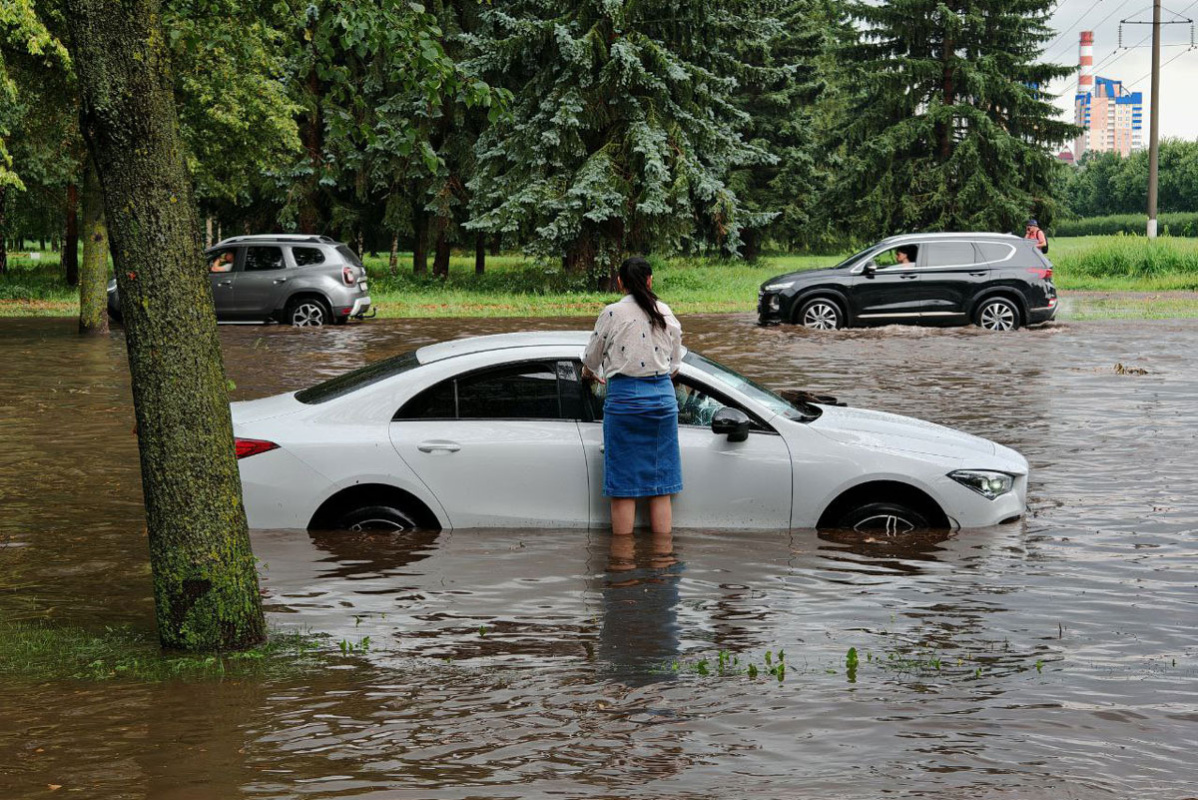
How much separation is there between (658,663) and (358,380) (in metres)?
3.46

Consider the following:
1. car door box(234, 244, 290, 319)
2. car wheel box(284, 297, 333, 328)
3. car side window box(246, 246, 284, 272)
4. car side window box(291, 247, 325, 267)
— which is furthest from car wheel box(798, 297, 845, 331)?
car side window box(246, 246, 284, 272)

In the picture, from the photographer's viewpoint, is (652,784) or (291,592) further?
(291,592)

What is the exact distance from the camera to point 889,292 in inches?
1096

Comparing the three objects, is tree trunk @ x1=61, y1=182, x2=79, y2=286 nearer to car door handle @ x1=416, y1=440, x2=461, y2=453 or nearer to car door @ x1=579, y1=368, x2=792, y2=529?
car door handle @ x1=416, y1=440, x2=461, y2=453

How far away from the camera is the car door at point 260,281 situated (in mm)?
30000

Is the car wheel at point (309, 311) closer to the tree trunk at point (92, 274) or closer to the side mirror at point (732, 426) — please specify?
the tree trunk at point (92, 274)

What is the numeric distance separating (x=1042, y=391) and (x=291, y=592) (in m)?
12.1

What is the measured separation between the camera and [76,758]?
5.38m

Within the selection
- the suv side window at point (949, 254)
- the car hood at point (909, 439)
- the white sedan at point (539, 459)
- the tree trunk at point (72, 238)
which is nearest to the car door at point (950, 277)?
the suv side window at point (949, 254)

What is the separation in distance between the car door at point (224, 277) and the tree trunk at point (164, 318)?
79.0 ft

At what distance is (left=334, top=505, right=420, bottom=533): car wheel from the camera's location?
8930mm

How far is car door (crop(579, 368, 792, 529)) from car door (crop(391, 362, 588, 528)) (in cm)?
10

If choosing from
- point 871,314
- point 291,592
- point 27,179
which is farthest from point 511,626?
point 27,179

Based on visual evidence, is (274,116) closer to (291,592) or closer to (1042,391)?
(1042,391)
